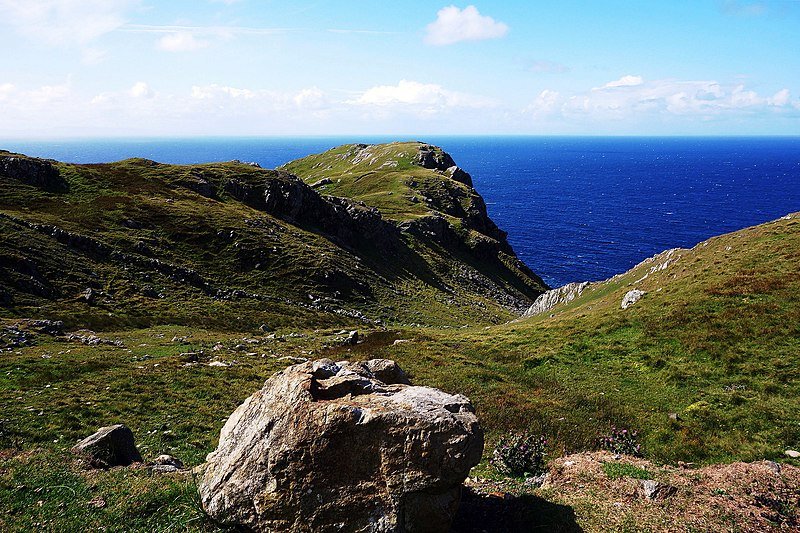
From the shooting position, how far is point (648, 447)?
63.0ft

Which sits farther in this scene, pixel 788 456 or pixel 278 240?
pixel 278 240

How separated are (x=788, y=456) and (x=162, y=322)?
47709 millimetres

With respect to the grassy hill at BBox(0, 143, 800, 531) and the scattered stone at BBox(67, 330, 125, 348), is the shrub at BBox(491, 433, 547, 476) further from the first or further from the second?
the scattered stone at BBox(67, 330, 125, 348)

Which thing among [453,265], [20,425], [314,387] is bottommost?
[453,265]

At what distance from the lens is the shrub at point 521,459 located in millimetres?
17750

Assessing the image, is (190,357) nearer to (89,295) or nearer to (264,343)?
(264,343)

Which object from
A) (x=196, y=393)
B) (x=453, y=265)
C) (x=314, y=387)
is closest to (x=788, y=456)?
(x=314, y=387)

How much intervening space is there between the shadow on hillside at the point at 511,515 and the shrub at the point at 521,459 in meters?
2.84

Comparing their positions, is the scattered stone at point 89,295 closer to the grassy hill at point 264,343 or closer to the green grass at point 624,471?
the grassy hill at point 264,343

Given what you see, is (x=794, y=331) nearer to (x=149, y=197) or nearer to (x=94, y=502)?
(x=94, y=502)

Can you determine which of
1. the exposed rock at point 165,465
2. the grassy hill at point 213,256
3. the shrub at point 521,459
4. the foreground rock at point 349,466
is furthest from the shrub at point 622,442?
the grassy hill at point 213,256

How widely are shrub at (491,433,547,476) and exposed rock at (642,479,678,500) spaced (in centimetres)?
414

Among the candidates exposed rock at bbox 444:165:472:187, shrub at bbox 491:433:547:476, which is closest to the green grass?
shrub at bbox 491:433:547:476

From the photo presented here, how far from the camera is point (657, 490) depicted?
46.7 feet
